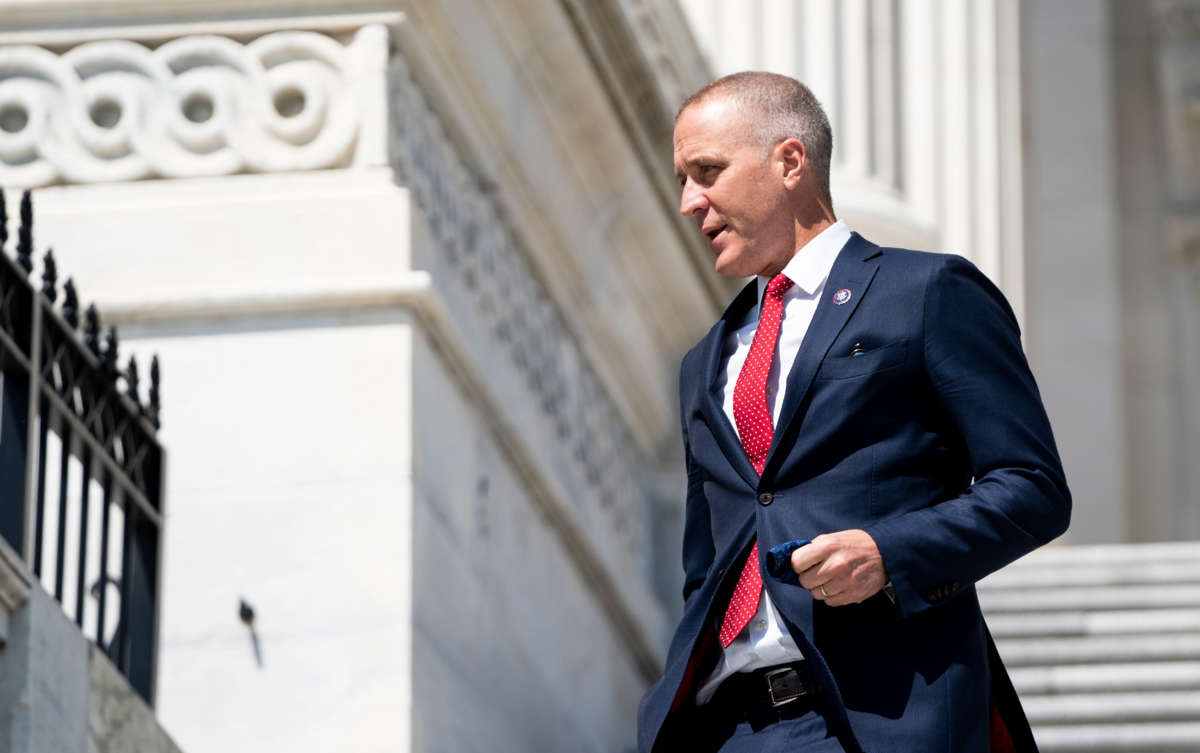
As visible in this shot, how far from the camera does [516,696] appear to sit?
10.4 metres

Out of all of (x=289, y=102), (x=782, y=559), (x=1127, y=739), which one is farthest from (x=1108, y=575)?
(x=782, y=559)

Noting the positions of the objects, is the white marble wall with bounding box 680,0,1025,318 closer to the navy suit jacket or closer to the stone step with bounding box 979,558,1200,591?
the stone step with bounding box 979,558,1200,591

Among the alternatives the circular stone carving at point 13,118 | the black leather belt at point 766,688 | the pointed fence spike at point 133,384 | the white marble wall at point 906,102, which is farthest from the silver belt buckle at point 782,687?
the white marble wall at point 906,102

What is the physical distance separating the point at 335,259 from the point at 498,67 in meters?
1.67

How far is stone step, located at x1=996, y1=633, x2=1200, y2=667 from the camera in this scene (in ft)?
40.9

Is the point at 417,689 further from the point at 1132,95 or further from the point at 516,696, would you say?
the point at 1132,95

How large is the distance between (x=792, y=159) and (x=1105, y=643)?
7.27 m

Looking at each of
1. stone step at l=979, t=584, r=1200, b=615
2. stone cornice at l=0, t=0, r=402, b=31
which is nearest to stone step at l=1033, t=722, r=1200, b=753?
stone step at l=979, t=584, r=1200, b=615

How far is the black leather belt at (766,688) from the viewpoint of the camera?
17.9 feet

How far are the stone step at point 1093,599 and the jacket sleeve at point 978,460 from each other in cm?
759

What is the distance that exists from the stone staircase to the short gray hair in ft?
20.4

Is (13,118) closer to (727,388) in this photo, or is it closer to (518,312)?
(518,312)

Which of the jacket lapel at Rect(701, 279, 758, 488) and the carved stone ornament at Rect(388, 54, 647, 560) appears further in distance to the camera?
the carved stone ornament at Rect(388, 54, 647, 560)

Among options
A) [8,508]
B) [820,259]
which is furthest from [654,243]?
[820,259]
